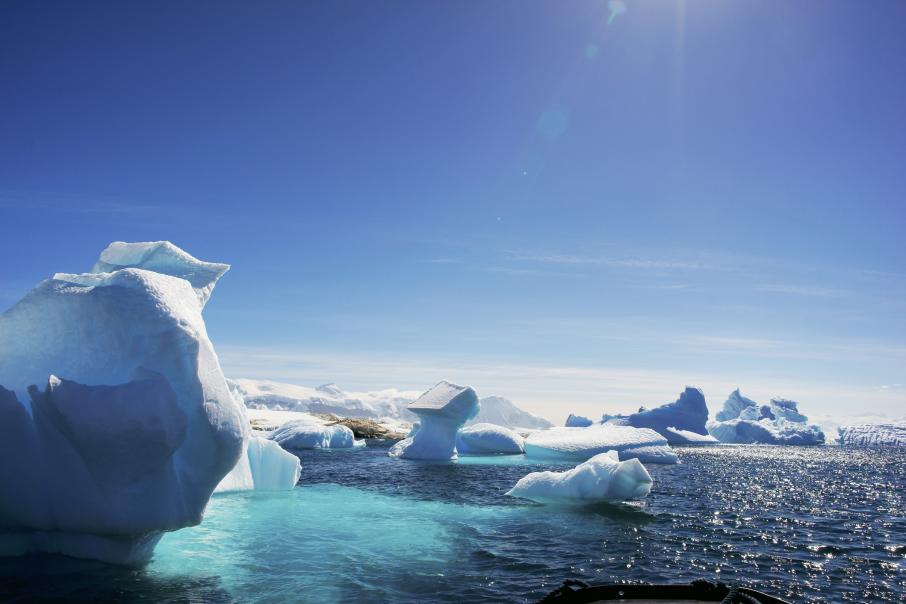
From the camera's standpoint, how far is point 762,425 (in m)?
95.7

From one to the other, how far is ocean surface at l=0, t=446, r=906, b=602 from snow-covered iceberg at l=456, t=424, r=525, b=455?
25125 millimetres

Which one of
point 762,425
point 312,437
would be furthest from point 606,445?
point 762,425

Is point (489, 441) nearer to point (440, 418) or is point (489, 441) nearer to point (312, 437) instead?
point (440, 418)

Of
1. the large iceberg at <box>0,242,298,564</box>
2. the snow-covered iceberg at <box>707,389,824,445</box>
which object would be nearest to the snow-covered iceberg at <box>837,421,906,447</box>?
the snow-covered iceberg at <box>707,389,824,445</box>

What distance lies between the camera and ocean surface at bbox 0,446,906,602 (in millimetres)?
11102

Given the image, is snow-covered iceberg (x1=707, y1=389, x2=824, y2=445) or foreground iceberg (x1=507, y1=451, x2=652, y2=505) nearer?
foreground iceberg (x1=507, y1=451, x2=652, y2=505)

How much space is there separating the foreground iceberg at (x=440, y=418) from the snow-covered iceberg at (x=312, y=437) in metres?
14.0

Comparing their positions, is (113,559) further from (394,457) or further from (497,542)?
(394,457)

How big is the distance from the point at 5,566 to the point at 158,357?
5107 mm

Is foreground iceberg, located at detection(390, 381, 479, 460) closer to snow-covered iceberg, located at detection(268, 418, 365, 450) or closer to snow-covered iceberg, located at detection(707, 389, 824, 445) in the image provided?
snow-covered iceberg, located at detection(268, 418, 365, 450)

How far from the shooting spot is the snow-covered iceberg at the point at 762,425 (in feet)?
309

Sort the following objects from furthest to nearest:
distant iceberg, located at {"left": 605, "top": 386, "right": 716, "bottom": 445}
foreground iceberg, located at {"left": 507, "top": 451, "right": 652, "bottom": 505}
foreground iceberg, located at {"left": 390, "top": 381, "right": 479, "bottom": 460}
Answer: distant iceberg, located at {"left": 605, "top": 386, "right": 716, "bottom": 445} → foreground iceberg, located at {"left": 390, "top": 381, "right": 479, "bottom": 460} → foreground iceberg, located at {"left": 507, "top": 451, "right": 652, "bottom": 505}

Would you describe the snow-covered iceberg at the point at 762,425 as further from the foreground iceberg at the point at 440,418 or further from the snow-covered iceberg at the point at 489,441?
the foreground iceberg at the point at 440,418

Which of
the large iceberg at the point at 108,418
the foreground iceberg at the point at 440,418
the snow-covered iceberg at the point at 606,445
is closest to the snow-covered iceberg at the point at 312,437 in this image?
the foreground iceberg at the point at 440,418
